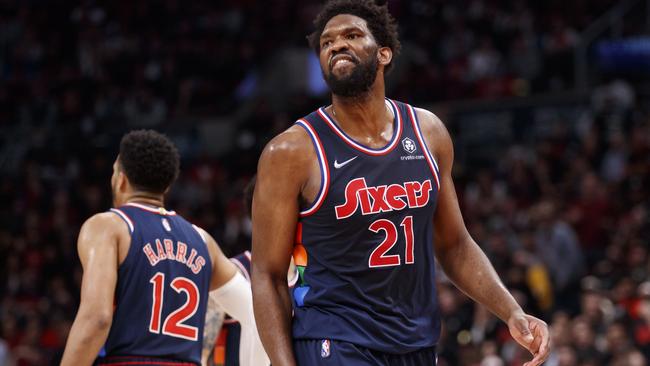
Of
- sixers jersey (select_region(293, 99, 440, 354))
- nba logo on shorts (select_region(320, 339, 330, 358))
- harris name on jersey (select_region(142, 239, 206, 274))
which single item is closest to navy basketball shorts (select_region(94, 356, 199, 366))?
harris name on jersey (select_region(142, 239, 206, 274))

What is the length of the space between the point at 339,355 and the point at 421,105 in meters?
14.0

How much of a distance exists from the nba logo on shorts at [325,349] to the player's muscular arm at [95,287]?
1134 millimetres

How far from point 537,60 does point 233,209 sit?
19.0 feet

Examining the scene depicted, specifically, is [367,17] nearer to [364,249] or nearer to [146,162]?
[364,249]

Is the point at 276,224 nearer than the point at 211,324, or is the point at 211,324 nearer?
the point at 276,224

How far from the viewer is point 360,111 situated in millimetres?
3902

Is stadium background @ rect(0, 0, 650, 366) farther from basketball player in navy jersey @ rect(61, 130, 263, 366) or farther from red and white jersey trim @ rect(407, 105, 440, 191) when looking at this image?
red and white jersey trim @ rect(407, 105, 440, 191)

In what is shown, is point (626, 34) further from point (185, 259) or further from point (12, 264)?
point (185, 259)

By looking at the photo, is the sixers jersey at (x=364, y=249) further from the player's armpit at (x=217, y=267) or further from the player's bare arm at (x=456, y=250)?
the player's armpit at (x=217, y=267)

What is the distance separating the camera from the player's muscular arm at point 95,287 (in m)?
4.32

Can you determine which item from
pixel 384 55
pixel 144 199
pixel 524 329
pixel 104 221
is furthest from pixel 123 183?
pixel 524 329

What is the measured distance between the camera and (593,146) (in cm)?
1380

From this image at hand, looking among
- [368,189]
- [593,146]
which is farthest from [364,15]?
[593,146]

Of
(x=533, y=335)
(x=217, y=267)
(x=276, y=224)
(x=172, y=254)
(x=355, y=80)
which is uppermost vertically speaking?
(x=355, y=80)
